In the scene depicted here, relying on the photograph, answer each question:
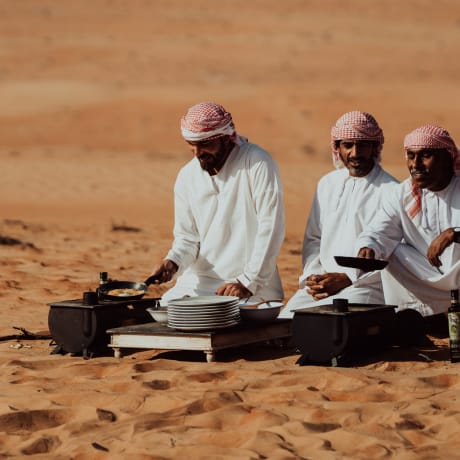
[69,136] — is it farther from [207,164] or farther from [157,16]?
[207,164]

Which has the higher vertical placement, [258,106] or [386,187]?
[258,106]

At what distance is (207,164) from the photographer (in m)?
7.96

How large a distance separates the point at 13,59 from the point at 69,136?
11.8m

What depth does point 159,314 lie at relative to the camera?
733 centimetres

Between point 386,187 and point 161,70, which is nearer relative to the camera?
point 386,187

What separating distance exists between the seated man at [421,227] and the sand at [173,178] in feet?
1.50

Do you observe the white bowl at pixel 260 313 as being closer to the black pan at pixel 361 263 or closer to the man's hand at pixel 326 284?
the man's hand at pixel 326 284

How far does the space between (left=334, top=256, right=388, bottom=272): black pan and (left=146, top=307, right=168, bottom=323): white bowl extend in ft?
4.09

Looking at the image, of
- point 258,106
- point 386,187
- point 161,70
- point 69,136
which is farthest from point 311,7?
point 386,187

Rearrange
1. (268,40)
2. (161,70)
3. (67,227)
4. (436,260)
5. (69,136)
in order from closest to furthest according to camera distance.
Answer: (436,260) → (67,227) → (69,136) → (161,70) → (268,40)

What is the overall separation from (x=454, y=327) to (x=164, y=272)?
2.17 meters

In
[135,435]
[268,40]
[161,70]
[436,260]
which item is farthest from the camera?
[268,40]

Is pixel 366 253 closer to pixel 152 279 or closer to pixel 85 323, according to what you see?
pixel 152 279

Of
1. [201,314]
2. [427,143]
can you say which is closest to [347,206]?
[427,143]
